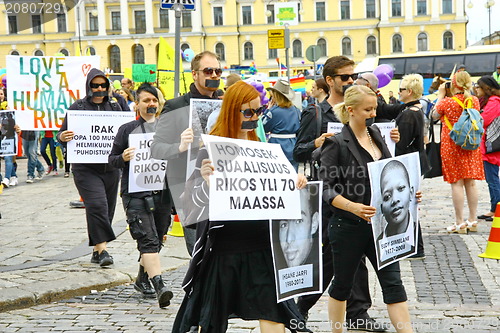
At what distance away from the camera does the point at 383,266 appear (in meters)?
4.69

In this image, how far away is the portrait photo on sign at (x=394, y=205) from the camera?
4641 mm

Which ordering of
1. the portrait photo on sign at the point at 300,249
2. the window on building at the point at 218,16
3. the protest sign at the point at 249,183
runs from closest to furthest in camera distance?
the protest sign at the point at 249,183, the portrait photo on sign at the point at 300,249, the window on building at the point at 218,16

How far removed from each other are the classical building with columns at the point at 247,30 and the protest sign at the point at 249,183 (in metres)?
77.0

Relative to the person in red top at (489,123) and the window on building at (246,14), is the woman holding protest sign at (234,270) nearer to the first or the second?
the person in red top at (489,123)

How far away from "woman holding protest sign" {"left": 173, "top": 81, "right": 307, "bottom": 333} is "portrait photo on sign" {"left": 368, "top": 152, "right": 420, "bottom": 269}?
0.65 meters

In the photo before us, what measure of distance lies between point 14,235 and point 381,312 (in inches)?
218

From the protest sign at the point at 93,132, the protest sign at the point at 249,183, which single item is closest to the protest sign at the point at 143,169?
the protest sign at the point at 93,132

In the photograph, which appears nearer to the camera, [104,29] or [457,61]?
[457,61]

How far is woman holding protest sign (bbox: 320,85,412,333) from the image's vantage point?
4723 millimetres

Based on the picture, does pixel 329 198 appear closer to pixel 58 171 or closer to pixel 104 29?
pixel 58 171

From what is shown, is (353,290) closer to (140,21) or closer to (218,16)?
(218,16)

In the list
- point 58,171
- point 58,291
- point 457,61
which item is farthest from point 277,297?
point 457,61

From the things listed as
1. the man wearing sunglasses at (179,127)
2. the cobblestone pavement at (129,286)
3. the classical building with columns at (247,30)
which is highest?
the classical building with columns at (247,30)

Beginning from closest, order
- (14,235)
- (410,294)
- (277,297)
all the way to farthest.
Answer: (277,297) → (410,294) → (14,235)
